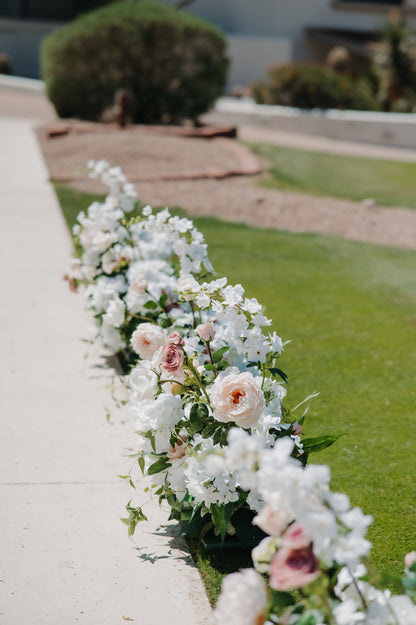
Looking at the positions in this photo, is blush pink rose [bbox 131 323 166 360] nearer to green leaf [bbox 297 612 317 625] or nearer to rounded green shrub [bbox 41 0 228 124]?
green leaf [bbox 297 612 317 625]

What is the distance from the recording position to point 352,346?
5.61 m

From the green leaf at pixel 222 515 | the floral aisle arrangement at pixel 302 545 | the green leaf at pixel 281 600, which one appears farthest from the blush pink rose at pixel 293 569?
the green leaf at pixel 222 515

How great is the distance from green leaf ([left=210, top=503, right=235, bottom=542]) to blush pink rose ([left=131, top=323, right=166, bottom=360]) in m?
0.86

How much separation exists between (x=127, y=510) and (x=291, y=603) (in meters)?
1.17

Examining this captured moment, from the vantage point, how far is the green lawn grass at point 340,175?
39.6ft

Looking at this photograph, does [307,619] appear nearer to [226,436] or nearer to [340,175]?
[226,436]

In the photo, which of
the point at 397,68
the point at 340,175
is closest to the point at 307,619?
the point at 340,175

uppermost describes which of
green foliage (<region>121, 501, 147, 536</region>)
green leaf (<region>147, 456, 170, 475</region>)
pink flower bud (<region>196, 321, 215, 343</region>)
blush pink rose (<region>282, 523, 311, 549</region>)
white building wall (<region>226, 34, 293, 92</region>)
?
blush pink rose (<region>282, 523, 311, 549</region>)

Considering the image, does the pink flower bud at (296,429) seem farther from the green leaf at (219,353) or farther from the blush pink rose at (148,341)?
the blush pink rose at (148,341)

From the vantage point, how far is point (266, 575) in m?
2.90

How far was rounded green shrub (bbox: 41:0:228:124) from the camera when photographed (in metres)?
16.5

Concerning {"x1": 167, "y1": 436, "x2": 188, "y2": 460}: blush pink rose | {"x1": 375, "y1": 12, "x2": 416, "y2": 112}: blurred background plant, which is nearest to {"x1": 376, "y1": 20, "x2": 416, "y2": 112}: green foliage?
{"x1": 375, "y1": 12, "x2": 416, "y2": 112}: blurred background plant

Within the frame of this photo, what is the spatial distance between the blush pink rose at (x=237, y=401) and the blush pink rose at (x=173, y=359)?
0.26 meters

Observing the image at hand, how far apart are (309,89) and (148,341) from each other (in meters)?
18.5
